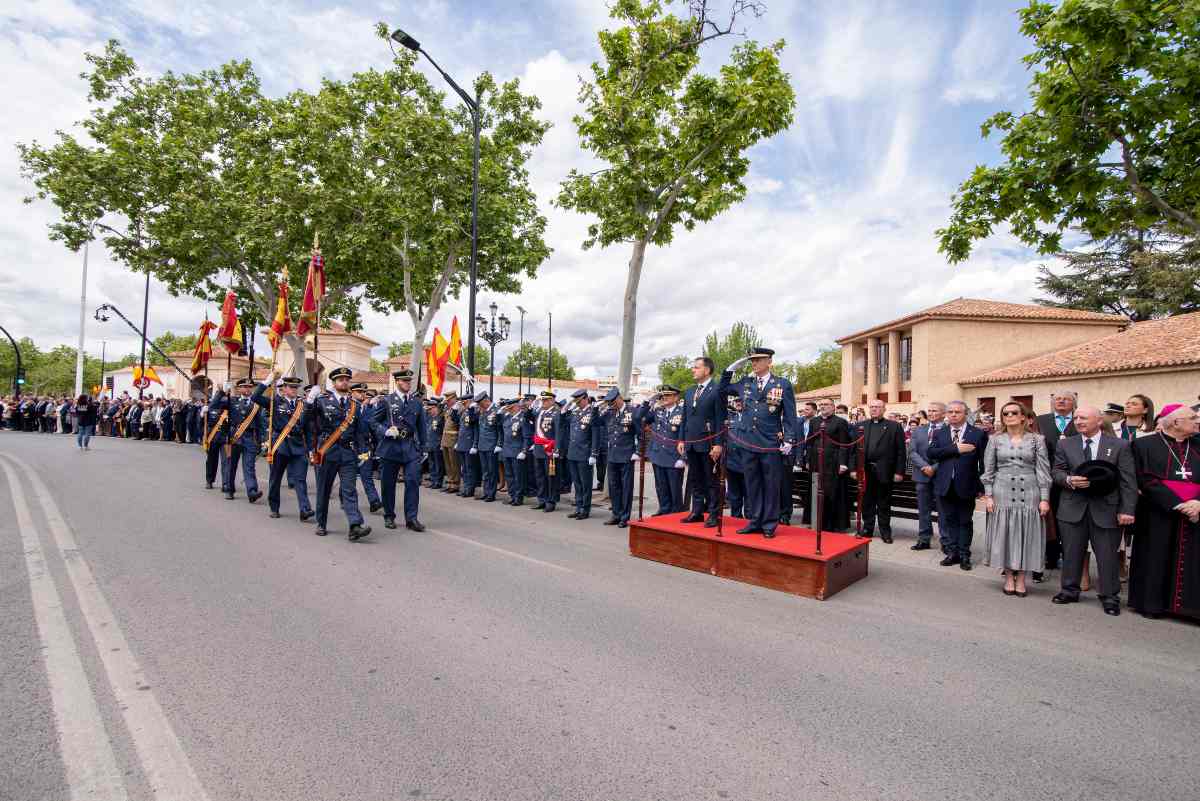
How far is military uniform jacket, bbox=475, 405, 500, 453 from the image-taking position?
11.5 meters

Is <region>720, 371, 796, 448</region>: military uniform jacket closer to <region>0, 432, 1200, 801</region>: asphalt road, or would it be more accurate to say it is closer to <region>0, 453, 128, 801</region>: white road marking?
<region>0, 432, 1200, 801</region>: asphalt road

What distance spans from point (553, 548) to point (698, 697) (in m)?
4.01

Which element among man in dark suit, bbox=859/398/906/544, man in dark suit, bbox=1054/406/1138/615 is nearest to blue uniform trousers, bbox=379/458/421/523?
man in dark suit, bbox=859/398/906/544

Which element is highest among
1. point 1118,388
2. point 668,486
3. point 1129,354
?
point 1129,354

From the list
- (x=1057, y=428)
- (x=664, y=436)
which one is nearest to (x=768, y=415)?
(x=664, y=436)

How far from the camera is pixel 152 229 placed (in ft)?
75.6

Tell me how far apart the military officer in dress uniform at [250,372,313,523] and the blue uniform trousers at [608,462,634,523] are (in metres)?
4.31

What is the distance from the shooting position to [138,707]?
3150 mm

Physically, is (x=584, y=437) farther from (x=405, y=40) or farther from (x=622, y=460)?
(x=405, y=40)

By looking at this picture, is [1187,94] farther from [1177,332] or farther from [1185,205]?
[1177,332]

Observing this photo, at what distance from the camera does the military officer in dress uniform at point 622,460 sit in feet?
30.7

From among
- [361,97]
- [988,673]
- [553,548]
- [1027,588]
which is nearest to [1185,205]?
[1027,588]

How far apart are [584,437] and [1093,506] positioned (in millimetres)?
6412

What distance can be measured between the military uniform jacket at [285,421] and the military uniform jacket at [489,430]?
324 cm
